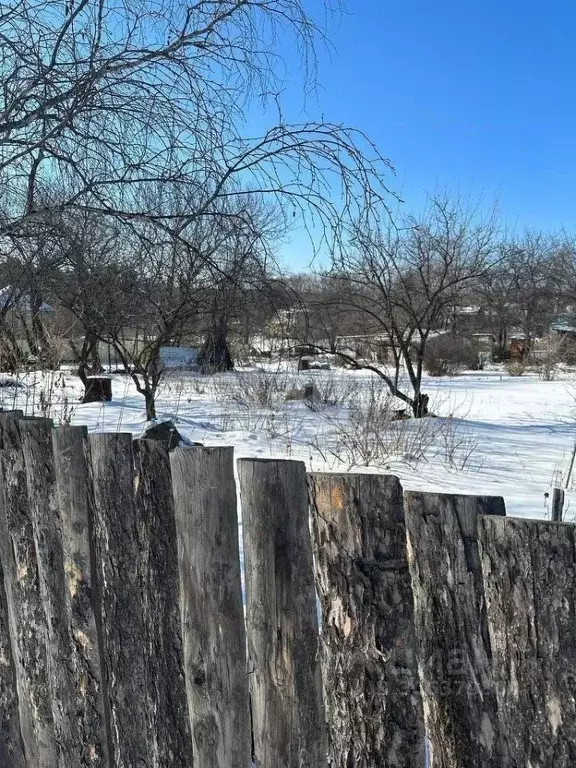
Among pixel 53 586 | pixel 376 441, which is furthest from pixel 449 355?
pixel 53 586

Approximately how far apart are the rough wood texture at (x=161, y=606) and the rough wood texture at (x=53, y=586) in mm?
371

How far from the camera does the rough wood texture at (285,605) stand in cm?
129

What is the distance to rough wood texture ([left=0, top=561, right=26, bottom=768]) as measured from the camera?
6.91 feet

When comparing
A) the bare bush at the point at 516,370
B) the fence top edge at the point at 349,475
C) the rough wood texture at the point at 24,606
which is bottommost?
the bare bush at the point at 516,370


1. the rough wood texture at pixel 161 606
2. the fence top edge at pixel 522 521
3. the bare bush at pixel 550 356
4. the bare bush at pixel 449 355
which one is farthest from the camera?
the bare bush at pixel 449 355

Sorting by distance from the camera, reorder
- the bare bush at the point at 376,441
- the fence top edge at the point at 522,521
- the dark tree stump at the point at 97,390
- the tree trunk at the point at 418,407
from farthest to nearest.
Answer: the dark tree stump at the point at 97,390, the tree trunk at the point at 418,407, the bare bush at the point at 376,441, the fence top edge at the point at 522,521

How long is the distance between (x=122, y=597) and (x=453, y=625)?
943mm

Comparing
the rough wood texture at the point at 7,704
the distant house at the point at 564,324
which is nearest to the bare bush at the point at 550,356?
the distant house at the point at 564,324

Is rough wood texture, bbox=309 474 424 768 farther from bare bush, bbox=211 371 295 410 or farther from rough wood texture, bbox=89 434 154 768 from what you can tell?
bare bush, bbox=211 371 295 410

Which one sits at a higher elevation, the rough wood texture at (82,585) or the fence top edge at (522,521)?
the fence top edge at (522,521)

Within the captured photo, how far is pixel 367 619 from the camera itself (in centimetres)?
120

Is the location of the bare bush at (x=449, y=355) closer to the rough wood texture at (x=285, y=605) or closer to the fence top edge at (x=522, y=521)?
the rough wood texture at (x=285, y=605)

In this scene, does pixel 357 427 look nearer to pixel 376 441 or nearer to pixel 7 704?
pixel 376 441

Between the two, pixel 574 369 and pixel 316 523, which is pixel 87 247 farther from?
pixel 574 369
